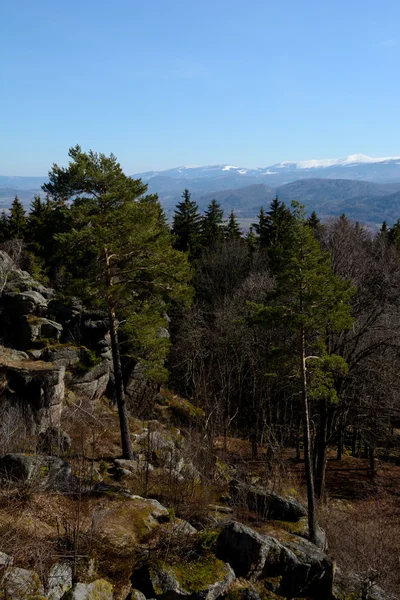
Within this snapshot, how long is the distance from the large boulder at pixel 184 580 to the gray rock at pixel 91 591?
2.27 ft

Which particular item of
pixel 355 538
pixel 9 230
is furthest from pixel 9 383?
pixel 9 230

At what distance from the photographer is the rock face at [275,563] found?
326 inches

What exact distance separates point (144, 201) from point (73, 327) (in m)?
11.1

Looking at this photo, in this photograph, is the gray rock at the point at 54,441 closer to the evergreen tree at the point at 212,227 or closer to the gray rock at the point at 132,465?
the gray rock at the point at 132,465

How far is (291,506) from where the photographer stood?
12.9 metres

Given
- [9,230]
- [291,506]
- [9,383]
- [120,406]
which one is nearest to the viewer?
[291,506]

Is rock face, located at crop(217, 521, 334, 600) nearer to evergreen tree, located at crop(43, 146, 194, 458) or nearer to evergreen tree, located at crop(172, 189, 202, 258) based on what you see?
evergreen tree, located at crop(43, 146, 194, 458)

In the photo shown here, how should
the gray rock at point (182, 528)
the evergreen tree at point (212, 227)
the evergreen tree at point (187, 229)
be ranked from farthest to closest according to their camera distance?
1. the evergreen tree at point (212, 227)
2. the evergreen tree at point (187, 229)
3. the gray rock at point (182, 528)

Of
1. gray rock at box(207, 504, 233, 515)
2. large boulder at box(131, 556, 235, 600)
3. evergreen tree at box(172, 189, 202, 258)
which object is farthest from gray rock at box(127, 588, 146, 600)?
evergreen tree at box(172, 189, 202, 258)

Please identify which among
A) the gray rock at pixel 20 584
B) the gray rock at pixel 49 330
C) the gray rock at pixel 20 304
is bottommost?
the gray rock at pixel 49 330

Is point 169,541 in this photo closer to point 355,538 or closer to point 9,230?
point 355,538

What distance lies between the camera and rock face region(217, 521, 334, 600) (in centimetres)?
828

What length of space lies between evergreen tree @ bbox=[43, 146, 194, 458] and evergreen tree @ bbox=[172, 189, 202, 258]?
23981 mm

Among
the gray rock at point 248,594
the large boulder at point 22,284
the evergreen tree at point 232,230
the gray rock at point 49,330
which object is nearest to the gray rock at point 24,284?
the large boulder at point 22,284
